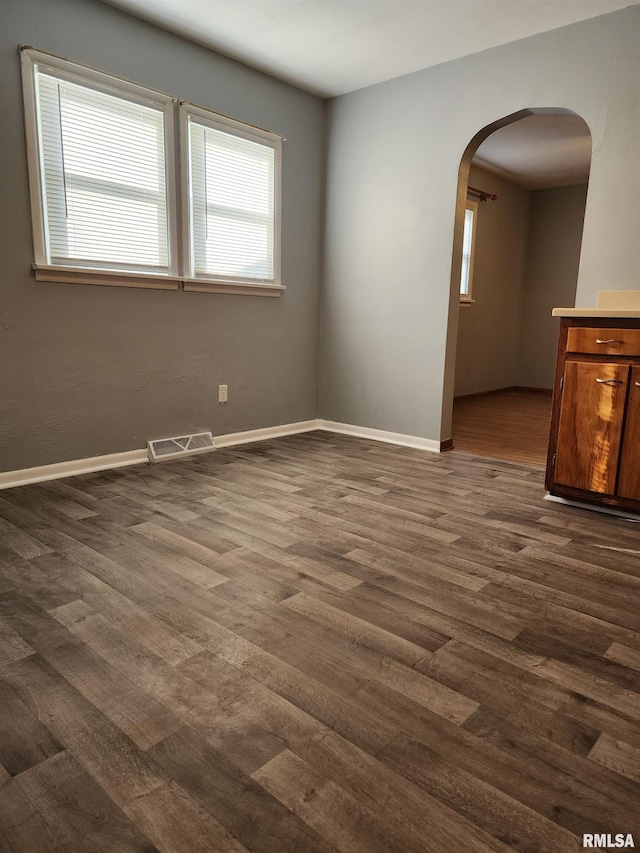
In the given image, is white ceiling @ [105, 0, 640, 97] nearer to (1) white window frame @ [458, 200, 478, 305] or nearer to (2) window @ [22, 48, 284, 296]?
(2) window @ [22, 48, 284, 296]

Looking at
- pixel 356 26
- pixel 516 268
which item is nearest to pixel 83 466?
pixel 356 26

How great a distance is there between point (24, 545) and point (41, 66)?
2232 mm

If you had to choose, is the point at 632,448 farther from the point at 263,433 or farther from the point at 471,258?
the point at 471,258

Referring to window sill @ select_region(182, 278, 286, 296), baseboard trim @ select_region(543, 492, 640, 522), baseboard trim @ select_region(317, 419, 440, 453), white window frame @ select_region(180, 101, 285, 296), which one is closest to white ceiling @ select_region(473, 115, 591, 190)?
white window frame @ select_region(180, 101, 285, 296)

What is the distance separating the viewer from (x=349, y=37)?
315cm

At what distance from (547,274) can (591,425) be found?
509cm

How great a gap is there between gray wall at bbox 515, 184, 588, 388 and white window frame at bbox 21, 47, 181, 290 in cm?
509

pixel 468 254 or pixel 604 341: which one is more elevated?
pixel 468 254

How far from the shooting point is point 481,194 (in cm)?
599

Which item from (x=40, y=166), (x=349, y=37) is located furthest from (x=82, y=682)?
(x=349, y=37)

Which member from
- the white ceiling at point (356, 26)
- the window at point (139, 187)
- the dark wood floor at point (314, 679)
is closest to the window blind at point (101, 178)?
the window at point (139, 187)

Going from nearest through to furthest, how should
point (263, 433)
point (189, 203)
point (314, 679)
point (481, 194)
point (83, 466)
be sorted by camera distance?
point (314, 679) → point (83, 466) → point (189, 203) → point (263, 433) → point (481, 194)

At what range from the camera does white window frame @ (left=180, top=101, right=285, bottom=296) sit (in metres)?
3.30

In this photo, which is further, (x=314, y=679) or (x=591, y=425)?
(x=591, y=425)
